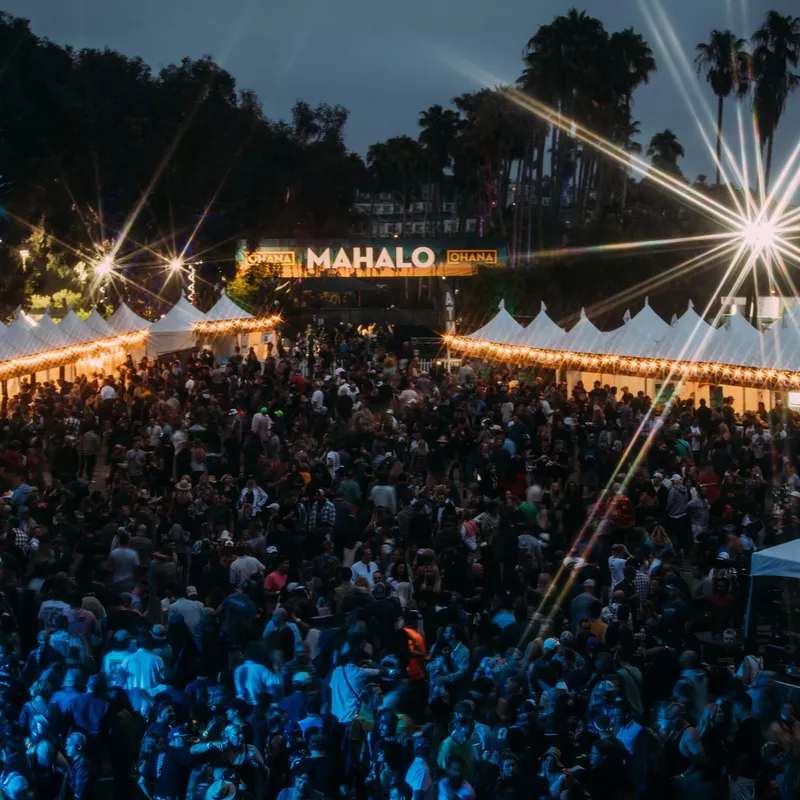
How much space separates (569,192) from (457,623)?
12337cm

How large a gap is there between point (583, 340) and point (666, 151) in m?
67.4

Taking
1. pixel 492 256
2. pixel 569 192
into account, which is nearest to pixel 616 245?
pixel 492 256

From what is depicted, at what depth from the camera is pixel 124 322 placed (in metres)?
30.1

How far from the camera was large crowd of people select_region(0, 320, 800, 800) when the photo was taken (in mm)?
6410

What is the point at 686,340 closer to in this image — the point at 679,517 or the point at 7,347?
the point at 679,517

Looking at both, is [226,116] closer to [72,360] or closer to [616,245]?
[616,245]

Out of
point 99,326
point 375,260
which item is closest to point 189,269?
point 375,260

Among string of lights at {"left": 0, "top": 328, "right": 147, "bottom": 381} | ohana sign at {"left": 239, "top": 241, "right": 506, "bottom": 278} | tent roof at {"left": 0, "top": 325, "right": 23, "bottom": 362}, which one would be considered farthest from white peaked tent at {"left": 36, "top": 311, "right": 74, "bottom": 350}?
ohana sign at {"left": 239, "top": 241, "right": 506, "bottom": 278}

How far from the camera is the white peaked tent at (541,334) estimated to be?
27.7 meters

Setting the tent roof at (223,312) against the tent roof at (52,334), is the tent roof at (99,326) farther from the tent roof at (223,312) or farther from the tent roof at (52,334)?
the tent roof at (223,312)

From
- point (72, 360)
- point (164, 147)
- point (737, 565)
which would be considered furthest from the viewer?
point (164, 147)

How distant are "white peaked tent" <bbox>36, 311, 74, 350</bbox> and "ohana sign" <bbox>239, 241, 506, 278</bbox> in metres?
29.6

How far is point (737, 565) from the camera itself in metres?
10.9

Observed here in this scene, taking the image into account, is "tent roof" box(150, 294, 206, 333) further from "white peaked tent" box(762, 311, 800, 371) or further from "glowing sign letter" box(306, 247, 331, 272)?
"glowing sign letter" box(306, 247, 331, 272)
